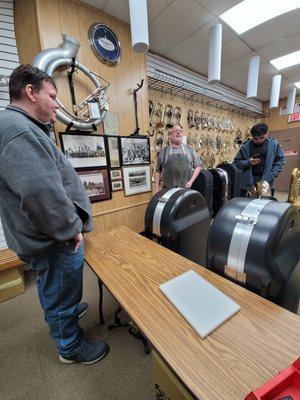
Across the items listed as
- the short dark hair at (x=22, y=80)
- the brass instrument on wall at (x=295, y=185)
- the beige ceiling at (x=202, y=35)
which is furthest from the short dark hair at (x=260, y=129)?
the short dark hair at (x=22, y=80)

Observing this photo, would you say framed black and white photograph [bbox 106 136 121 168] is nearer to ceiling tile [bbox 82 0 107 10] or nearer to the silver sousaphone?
the silver sousaphone

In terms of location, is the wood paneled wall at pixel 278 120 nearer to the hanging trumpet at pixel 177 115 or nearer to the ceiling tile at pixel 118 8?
the hanging trumpet at pixel 177 115

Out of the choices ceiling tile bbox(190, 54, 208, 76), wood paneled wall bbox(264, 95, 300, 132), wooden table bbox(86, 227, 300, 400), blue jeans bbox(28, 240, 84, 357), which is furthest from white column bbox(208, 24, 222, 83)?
wood paneled wall bbox(264, 95, 300, 132)

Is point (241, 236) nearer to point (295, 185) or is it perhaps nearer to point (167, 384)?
point (167, 384)

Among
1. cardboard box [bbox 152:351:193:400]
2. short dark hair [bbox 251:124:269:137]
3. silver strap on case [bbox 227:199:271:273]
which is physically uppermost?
short dark hair [bbox 251:124:269:137]

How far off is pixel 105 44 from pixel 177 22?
1.09 m

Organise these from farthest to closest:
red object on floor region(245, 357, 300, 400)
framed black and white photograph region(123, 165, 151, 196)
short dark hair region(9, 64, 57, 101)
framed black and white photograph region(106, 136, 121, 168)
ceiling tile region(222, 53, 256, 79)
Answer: ceiling tile region(222, 53, 256, 79) < framed black and white photograph region(123, 165, 151, 196) < framed black and white photograph region(106, 136, 121, 168) < short dark hair region(9, 64, 57, 101) < red object on floor region(245, 357, 300, 400)

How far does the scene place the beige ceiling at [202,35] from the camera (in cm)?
231

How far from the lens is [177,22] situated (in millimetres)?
2588

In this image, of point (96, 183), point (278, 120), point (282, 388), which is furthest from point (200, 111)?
point (282, 388)

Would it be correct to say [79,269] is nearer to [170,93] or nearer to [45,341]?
[45,341]

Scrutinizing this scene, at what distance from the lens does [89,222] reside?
3.81 feet

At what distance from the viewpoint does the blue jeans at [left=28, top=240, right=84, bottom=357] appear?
3.28 ft

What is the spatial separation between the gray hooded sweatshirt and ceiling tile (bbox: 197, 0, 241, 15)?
2736 mm
